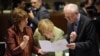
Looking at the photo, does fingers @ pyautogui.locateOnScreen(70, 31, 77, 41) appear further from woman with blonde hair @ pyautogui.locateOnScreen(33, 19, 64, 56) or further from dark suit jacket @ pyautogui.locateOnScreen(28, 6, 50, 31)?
dark suit jacket @ pyautogui.locateOnScreen(28, 6, 50, 31)

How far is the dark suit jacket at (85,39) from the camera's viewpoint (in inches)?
152

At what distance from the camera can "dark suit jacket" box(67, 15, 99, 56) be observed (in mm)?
3867

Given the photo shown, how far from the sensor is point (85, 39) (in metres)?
3.93

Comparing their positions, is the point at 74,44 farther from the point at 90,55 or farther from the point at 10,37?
the point at 10,37

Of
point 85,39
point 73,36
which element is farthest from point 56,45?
point 85,39

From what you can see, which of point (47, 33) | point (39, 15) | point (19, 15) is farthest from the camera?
point (39, 15)

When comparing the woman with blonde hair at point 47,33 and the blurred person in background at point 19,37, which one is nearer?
the blurred person in background at point 19,37

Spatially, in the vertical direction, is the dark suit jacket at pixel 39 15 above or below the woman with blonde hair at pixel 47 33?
below

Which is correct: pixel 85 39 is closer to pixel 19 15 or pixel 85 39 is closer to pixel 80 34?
pixel 80 34

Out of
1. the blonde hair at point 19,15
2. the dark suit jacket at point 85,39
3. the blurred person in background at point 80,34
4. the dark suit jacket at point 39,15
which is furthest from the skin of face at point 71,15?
the dark suit jacket at point 39,15

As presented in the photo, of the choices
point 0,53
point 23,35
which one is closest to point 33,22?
point 0,53

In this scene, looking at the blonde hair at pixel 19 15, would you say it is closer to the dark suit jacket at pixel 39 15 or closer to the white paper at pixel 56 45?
the white paper at pixel 56 45

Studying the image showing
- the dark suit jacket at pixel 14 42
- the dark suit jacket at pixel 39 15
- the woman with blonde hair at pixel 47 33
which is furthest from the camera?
the dark suit jacket at pixel 39 15

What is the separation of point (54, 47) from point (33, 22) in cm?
183
